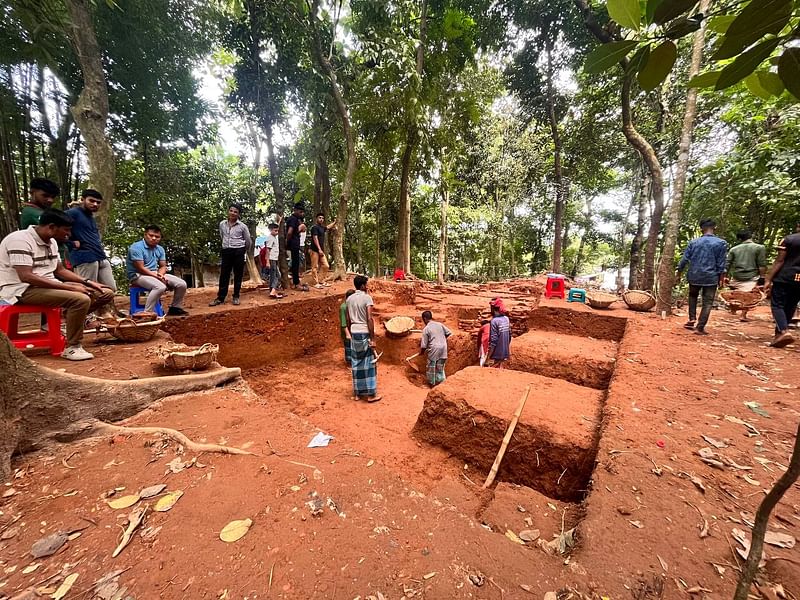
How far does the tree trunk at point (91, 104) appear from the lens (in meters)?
4.58

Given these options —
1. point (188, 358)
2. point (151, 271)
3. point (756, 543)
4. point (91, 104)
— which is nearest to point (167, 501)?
point (188, 358)

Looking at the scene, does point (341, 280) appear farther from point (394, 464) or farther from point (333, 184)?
point (333, 184)

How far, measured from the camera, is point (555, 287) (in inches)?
335

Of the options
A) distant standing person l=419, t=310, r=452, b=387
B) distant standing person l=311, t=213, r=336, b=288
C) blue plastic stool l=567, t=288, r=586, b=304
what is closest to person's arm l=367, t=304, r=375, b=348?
distant standing person l=419, t=310, r=452, b=387

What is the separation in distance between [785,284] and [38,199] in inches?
385

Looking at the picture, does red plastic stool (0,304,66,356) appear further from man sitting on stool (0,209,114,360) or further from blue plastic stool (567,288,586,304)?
blue plastic stool (567,288,586,304)

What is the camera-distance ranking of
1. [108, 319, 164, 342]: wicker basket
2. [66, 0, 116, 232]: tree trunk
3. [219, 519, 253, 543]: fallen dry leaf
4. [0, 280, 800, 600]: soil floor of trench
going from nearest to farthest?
1. [0, 280, 800, 600]: soil floor of trench
2. [219, 519, 253, 543]: fallen dry leaf
3. [108, 319, 164, 342]: wicker basket
4. [66, 0, 116, 232]: tree trunk

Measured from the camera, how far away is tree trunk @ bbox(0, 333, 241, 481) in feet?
6.49

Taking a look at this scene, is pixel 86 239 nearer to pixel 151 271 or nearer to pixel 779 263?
pixel 151 271

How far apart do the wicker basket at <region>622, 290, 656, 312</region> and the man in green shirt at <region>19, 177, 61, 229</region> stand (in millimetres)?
9909

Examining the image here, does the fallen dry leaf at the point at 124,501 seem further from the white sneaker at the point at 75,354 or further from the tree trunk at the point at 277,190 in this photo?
the tree trunk at the point at 277,190

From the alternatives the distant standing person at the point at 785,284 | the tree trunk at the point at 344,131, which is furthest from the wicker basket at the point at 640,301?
the tree trunk at the point at 344,131

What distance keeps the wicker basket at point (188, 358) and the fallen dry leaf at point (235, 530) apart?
2223 millimetres

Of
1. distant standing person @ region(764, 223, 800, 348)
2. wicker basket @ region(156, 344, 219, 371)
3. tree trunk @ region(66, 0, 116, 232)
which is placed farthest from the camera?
tree trunk @ region(66, 0, 116, 232)
